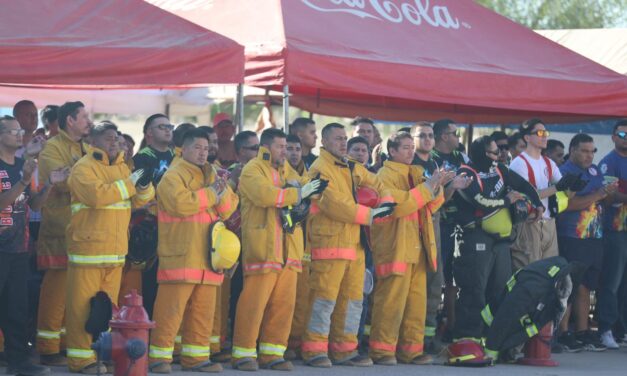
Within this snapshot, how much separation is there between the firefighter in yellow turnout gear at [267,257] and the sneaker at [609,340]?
3.96 metres

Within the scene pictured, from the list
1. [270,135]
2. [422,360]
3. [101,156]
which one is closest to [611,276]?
[422,360]

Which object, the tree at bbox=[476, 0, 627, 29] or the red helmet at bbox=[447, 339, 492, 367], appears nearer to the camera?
the red helmet at bbox=[447, 339, 492, 367]

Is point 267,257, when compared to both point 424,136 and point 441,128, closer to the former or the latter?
point 424,136

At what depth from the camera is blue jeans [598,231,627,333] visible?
12.6 meters

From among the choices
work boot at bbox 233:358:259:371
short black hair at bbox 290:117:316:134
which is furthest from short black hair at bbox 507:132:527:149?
work boot at bbox 233:358:259:371

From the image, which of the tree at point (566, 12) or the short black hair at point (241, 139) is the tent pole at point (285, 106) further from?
the tree at point (566, 12)

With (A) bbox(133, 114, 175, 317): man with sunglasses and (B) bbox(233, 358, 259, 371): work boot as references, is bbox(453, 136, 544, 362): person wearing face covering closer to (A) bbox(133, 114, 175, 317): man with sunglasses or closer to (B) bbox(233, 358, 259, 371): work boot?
(B) bbox(233, 358, 259, 371): work boot

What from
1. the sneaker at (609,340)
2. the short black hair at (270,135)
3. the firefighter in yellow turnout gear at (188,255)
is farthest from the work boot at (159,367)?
the sneaker at (609,340)

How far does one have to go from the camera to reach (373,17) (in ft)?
39.5

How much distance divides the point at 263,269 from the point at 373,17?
3.31m

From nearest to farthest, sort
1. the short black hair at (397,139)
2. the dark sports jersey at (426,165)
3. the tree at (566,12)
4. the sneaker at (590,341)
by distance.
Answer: the short black hair at (397,139)
the dark sports jersey at (426,165)
the sneaker at (590,341)
the tree at (566,12)

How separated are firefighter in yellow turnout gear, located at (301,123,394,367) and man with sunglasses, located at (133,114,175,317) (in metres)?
1.22

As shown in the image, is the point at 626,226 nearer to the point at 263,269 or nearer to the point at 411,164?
the point at 411,164

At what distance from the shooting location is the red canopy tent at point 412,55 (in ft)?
34.9
